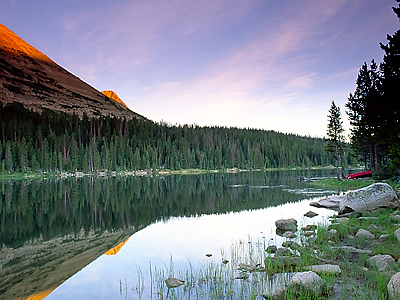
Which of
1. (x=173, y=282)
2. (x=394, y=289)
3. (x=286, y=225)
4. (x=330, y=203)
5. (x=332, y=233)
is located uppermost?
(x=394, y=289)

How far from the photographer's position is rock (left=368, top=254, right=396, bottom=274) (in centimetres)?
776

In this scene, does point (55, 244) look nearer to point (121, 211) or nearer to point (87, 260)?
point (87, 260)

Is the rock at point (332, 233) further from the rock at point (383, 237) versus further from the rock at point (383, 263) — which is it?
the rock at point (383, 263)

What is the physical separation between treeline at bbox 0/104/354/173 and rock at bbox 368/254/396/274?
90.7 m

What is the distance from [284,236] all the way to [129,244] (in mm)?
7519

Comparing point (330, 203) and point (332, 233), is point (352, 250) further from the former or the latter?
point (330, 203)

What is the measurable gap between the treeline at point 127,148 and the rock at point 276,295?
294 ft

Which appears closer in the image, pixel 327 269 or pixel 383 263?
pixel 383 263

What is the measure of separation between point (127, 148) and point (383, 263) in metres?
113

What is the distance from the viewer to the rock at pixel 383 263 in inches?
306

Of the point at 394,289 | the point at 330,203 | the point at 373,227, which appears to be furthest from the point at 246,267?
the point at 330,203

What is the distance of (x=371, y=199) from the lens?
1692cm

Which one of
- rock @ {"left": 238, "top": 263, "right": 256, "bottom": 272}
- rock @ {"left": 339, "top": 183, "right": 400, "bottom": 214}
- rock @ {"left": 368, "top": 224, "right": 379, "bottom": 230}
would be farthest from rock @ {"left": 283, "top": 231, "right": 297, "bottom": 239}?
rock @ {"left": 339, "top": 183, "right": 400, "bottom": 214}

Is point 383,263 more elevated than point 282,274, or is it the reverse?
point 383,263
